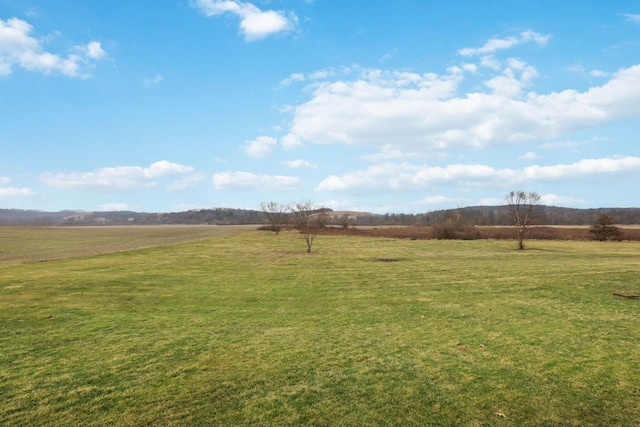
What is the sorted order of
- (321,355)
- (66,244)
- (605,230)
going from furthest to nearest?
(605,230) < (66,244) < (321,355)

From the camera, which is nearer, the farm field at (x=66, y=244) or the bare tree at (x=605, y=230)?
the farm field at (x=66, y=244)

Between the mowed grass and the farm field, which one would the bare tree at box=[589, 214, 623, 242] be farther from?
the farm field

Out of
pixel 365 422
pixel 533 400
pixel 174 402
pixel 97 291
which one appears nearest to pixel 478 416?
pixel 533 400

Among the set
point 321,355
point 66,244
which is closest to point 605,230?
point 321,355

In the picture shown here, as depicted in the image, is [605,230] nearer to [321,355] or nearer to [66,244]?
[321,355]

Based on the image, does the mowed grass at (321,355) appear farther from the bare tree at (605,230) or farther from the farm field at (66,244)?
the bare tree at (605,230)

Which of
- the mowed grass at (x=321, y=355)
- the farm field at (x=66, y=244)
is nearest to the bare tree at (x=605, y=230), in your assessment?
the mowed grass at (x=321, y=355)

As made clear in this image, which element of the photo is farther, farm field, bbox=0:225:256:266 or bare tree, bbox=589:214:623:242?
bare tree, bbox=589:214:623:242

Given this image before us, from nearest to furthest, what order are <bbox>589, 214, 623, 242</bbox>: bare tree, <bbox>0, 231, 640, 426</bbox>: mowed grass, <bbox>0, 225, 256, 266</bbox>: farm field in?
<bbox>0, 231, 640, 426</bbox>: mowed grass
<bbox>0, 225, 256, 266</bbox>: farm field
<bbox>589, 214, 623, 242</bbox>: bare tree

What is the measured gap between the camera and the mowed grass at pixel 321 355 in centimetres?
484

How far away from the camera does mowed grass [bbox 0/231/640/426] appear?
4.84 m

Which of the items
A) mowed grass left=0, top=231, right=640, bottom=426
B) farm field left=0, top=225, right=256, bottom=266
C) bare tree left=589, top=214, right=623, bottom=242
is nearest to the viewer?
mowed grass left=0, top=231, right=640, bottom=426

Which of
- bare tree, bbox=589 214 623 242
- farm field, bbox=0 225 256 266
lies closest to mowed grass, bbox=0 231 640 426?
farm field, bbox=0 225 256 266

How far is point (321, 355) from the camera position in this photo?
22.6 feet
